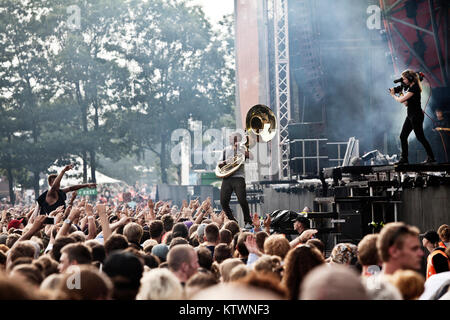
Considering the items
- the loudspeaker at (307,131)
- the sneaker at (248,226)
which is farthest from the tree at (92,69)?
the sneaker at (248,226)

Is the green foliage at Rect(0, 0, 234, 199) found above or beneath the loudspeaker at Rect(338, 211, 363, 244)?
above

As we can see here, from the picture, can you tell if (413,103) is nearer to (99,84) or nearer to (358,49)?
(358,49)

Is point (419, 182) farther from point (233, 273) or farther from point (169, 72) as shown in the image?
point (169, 72)

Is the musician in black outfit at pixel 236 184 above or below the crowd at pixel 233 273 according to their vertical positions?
above

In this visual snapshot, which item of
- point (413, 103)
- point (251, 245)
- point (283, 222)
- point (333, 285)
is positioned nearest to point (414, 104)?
point (413, 103)

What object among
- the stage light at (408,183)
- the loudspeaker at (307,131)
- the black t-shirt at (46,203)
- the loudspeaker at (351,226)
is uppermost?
the loudspeaker at (307,131)

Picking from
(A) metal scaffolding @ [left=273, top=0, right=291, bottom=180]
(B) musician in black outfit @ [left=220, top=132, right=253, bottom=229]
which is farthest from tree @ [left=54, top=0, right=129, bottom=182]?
(B) musician in black outfit @ [left=220, top=132, right=253, bottom=229]

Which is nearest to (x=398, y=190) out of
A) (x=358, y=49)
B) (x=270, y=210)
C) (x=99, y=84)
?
(x=270, y=210)

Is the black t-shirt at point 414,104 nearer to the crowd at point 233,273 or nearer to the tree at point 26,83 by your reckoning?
the crowd at point 233,273

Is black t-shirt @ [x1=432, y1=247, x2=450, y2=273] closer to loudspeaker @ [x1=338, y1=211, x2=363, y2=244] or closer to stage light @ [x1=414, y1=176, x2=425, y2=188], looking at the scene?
stage light @ [x1=414, y1=176, x2=425, y2=188]

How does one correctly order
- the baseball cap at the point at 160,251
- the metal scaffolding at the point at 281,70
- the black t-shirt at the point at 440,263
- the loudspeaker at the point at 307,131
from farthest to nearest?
the metal scaffolding at the point at 281,70, the loudspeaker at the point at 307,131, the black t-shirt at the point at 440,263, the baseball cap at the point at 160,251

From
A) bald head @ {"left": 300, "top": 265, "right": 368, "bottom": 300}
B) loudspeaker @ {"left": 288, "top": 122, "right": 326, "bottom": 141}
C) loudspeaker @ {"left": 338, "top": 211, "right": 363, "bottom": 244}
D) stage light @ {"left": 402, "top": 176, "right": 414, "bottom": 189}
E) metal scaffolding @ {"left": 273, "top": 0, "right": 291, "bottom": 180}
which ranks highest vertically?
metal scaffolding @ {"left": 273, "top": 0, "right": 291, "bottom": 180}
